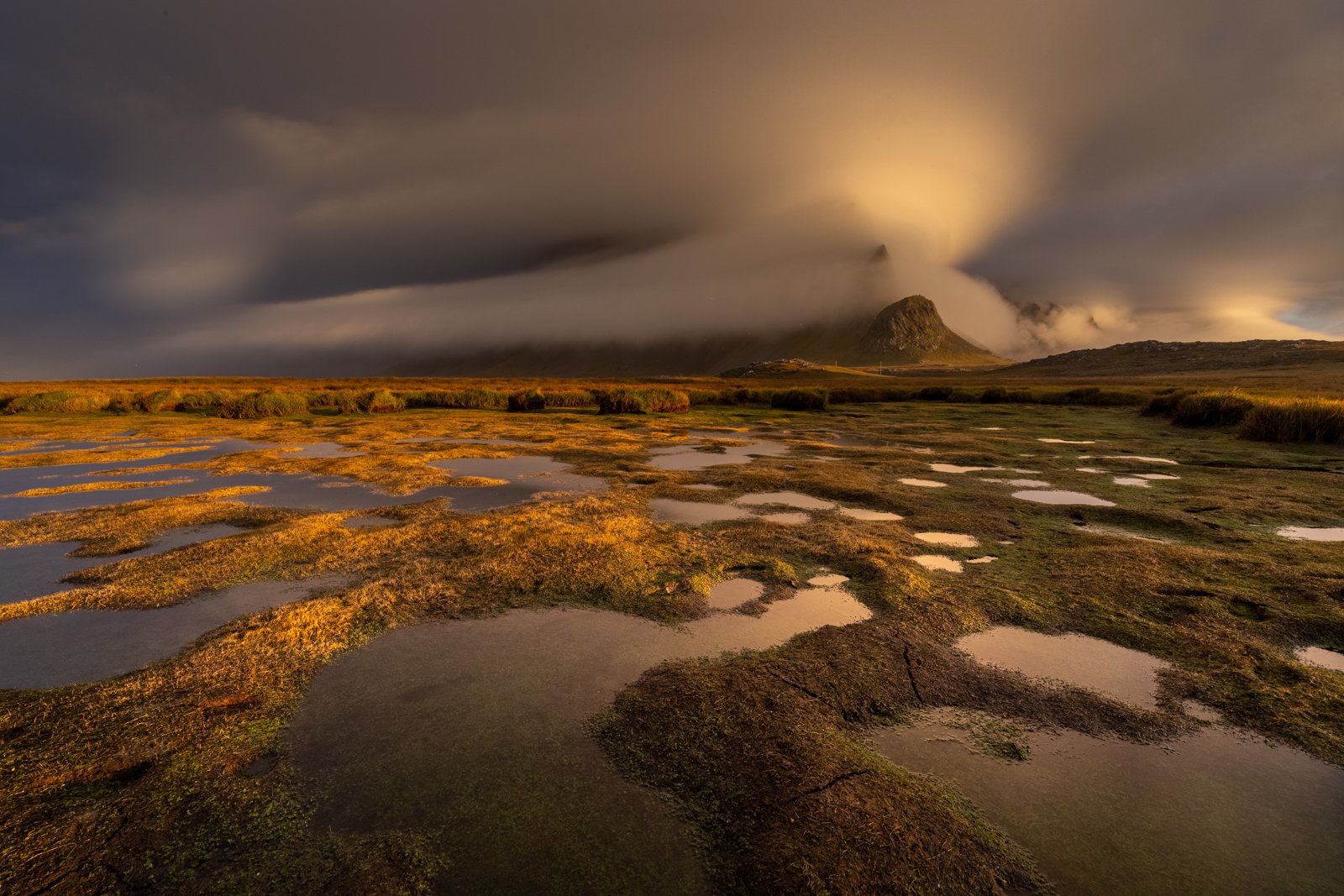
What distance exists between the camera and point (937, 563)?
689 cm

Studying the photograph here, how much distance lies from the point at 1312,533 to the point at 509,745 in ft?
35.3

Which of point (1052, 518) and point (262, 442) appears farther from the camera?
point (262, 442)

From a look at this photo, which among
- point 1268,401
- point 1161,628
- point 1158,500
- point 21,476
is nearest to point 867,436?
point 1158,500

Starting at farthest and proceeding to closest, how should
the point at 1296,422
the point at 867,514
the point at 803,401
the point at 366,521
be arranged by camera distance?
the point at 803,401, the point at 1296,422, the point at 867,514, the point at 366,521

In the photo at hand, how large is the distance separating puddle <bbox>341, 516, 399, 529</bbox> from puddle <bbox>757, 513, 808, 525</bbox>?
5.78 meters

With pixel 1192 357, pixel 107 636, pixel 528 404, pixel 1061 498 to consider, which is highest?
pixel 1192 357

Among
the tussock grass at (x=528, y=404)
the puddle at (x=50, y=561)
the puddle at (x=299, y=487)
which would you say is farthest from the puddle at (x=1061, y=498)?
the tussock grass at (x=528, y=404)

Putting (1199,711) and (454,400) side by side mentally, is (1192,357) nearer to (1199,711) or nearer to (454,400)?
(454,400)

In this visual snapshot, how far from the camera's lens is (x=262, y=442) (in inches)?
779

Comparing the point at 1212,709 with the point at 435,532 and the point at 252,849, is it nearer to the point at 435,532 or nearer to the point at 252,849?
the point at 252,849

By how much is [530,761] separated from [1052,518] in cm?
889

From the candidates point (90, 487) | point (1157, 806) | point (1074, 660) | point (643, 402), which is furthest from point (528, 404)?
point (1157, 806)

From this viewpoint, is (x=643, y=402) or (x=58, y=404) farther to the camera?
(x=643, y=402)

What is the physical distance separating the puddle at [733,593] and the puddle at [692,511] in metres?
2.53
